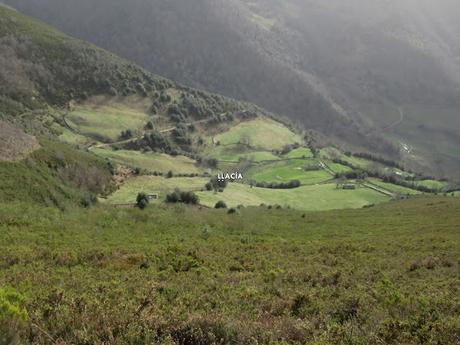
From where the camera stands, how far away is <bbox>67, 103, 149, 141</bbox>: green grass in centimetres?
9888

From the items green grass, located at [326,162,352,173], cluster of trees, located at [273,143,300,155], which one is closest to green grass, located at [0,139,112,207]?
green grass, located at [326,162,352,173]

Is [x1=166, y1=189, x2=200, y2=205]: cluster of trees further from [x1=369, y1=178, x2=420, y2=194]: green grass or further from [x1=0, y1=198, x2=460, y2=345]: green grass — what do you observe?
[x1=369, y1=178, x2=420, y2=194]: green grass

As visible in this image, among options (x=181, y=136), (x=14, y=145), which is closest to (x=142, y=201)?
(x=14, y=145)

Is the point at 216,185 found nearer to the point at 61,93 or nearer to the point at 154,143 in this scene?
the point at 154,143

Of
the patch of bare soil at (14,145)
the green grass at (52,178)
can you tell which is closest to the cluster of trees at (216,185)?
the green grass at (52,178)

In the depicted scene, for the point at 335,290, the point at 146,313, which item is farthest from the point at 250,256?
the point at 146,313

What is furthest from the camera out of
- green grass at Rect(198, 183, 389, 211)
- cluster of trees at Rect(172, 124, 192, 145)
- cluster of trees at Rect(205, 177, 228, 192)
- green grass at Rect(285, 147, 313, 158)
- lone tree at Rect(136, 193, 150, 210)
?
green grass at Rect(285, 147, 313, 158)

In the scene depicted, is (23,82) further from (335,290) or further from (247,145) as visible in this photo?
(335,290)

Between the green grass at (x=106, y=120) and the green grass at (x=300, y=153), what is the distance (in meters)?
39.0

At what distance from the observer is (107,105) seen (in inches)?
4616

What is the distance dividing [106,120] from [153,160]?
26.4 metres

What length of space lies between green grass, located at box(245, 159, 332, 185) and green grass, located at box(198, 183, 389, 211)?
9.54 meters

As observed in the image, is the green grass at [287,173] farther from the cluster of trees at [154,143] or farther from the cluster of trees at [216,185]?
the cluster of trees at [216,185]

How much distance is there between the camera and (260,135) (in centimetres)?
13112
